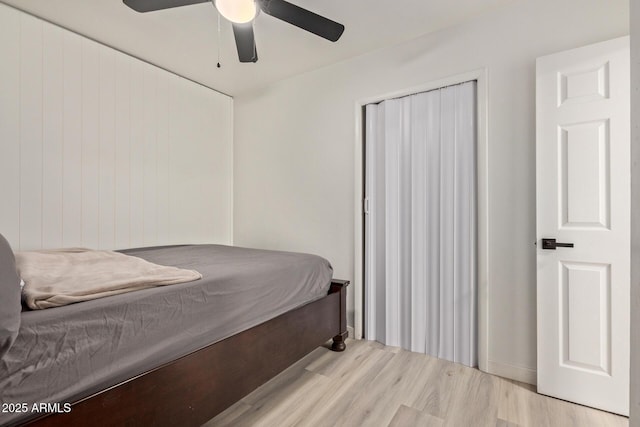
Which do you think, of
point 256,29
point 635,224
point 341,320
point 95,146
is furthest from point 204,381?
point 256,29

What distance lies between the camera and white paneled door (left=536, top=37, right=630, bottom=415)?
1.71 m

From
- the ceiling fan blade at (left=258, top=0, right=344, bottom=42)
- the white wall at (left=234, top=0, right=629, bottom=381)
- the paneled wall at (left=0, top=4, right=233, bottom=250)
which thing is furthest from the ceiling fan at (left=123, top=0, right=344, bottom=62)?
the paneled wall at (left=0, top=4, right=233, bottom=250)

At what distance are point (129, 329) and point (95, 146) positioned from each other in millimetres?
2021

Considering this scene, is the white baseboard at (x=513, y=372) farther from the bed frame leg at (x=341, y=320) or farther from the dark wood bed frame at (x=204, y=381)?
the dark wood bed frame at (x=204, y=381)

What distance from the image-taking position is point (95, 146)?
256 centimetres

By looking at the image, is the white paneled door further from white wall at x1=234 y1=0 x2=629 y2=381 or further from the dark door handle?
white wall at x1=234 y1=0 x2=629 y2=381

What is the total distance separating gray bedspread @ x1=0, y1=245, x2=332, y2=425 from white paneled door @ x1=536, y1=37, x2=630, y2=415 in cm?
162

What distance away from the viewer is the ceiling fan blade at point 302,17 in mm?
1709

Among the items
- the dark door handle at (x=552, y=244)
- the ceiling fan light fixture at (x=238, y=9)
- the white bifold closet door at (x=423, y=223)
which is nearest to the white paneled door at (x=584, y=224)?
the dark door handle at (x=552, y=244)

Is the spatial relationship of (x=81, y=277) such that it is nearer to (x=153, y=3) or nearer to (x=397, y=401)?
(x=153, y=3)

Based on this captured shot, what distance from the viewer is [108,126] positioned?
2637 millimetres

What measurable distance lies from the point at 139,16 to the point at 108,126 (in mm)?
919

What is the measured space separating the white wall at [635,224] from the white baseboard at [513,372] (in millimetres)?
1703

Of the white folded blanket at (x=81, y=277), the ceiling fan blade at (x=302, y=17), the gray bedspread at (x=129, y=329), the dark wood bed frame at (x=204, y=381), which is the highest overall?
the ceiling fan blade at (x=302, y=17)
